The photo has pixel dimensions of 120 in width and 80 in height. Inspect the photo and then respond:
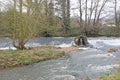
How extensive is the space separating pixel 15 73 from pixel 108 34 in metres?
30.3

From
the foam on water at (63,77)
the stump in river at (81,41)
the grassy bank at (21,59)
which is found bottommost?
the foam on water at (63,77)

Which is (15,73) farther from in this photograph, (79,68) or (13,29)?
(13,29)

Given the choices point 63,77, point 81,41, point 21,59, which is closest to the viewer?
point 63,77

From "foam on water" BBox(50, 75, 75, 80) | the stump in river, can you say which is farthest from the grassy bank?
the stump in river

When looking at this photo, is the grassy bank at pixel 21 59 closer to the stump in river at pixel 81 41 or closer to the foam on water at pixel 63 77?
the foam on water at pixel 63 77

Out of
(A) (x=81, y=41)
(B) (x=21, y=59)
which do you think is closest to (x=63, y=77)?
(B) (x=21, y=59)

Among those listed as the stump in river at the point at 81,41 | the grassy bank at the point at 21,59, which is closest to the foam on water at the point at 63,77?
the grassy bank at the point at 21,59

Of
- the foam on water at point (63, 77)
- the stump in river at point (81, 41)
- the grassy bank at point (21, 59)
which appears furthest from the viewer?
the stump in river at point (81, 41)

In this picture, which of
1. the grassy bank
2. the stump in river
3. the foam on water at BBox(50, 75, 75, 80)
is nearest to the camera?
the foam on water at BBox(50, 75, 75, 80)

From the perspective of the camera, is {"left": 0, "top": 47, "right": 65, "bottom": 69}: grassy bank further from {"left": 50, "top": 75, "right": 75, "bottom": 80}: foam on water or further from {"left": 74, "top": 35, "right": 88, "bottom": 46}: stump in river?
{"left": 74, "top": 35, "right": 88, "bottom": 46}: stump in river

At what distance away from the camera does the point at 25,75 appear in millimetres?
12008

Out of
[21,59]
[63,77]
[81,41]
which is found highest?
[81,41]

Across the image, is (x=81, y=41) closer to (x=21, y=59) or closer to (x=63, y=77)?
(x=21, y=59)

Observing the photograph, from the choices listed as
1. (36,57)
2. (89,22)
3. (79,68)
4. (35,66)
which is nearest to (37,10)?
(36,57)
